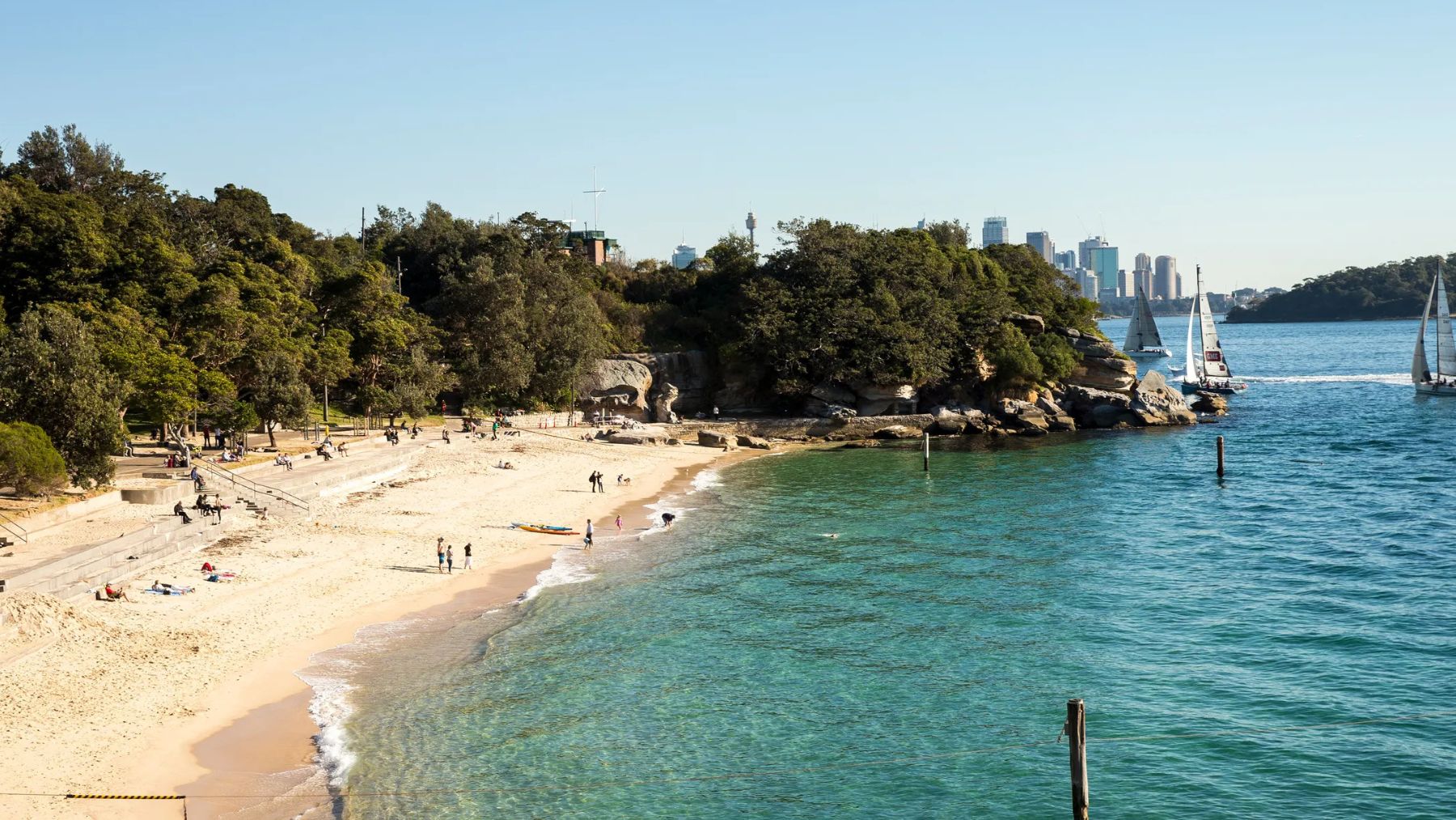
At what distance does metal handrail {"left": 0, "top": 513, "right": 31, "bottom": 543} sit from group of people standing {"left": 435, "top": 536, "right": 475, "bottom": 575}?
12583 millimetres

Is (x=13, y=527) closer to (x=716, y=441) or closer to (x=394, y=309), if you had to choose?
(x=394, y=309)

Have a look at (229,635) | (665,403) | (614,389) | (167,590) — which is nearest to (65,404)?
(167,590)

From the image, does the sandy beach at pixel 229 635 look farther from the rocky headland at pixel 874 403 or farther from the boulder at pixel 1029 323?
the boulder at pixel 1029 323

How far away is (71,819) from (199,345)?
38608 millimetres

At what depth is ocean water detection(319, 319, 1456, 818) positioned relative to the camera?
2162 centimetres

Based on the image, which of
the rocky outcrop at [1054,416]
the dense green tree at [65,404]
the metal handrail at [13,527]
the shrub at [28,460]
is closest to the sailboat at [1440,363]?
the rocky outcrop at [1054,416]

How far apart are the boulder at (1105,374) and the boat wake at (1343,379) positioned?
4518 centimetres

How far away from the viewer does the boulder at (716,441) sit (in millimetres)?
73875

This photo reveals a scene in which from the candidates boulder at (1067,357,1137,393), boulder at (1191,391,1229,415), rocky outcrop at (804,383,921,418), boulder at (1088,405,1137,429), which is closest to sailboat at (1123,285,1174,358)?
boulder at (1191,391,1229,415)

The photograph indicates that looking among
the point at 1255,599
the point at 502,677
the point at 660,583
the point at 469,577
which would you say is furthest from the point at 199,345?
the point at 1255,599

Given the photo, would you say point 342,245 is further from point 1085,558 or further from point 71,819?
point 71,819

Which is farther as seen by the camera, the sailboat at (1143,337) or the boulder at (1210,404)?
the sailboat at (1143,337)

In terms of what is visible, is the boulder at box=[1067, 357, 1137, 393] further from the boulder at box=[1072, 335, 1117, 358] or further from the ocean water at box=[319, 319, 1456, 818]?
the ocean water at box=[319, 319, 1456, 818]

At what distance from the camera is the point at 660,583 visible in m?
36.8
